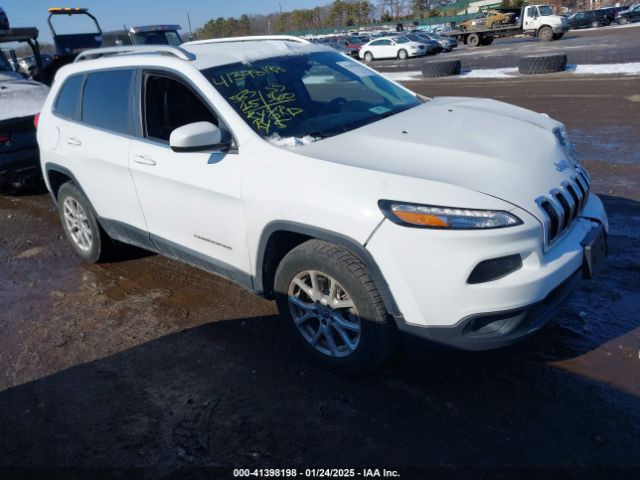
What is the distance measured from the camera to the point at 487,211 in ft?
8.39

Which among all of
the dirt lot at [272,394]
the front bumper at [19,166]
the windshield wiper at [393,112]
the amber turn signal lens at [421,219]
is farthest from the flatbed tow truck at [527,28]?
the amber turn signal lens at [421,219]

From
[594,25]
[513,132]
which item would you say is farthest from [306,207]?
[594,25]

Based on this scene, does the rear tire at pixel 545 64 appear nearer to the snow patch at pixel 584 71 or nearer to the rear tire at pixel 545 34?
the snow patch at pixel 584 71

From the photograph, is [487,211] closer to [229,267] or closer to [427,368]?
[427,368]

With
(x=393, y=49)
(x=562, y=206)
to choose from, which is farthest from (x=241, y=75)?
(x=393, y=49)

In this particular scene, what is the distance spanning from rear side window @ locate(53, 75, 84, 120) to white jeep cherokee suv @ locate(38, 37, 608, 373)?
169mm

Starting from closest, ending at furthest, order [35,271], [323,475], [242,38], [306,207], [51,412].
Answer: [323,475] < [306,207] < [51,412] < [242,38] < [35,271]

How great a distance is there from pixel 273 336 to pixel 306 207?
1.18 meters

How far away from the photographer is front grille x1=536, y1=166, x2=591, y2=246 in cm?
269

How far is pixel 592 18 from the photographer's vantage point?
44.2 metres

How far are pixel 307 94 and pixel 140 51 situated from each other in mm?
1357

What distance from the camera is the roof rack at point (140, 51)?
3.69 meters

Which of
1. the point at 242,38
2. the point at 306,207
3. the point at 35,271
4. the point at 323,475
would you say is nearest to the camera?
the point at 323,475

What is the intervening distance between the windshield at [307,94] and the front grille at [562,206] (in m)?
1.27
